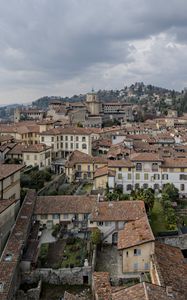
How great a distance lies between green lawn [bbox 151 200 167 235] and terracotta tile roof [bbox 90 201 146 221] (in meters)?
3.13

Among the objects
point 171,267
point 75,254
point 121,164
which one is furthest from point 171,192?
point 171,267

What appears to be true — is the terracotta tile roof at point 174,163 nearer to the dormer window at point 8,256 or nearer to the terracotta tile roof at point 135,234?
the terracotta tile roof at point 135,234

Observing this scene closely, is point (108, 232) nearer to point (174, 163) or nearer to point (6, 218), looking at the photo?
point (6, 218)

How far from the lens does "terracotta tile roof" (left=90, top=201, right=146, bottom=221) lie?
36.6 m

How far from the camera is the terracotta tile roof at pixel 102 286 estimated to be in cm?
2478

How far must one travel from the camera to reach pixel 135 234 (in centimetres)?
3244

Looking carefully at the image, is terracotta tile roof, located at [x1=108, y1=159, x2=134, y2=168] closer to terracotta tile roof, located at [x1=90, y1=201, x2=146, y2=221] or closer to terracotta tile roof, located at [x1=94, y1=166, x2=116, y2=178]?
terracotta tile roof, located at [x1=94, y1=166, x2=116, y2=178]

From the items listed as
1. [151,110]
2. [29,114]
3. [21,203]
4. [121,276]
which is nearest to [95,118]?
[29,114]

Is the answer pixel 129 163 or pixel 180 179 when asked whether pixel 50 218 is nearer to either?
pixel 129 163

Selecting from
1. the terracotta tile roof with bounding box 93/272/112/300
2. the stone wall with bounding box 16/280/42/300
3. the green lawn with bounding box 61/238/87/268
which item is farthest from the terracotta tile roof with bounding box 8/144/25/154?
the terracotta tile roof with bounding box 93/272/112/300

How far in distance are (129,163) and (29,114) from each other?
A: 100948 mm

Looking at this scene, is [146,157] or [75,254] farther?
[146,157]

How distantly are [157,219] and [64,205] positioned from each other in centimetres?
1106

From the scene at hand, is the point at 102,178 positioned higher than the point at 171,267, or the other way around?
the point at 102,178
